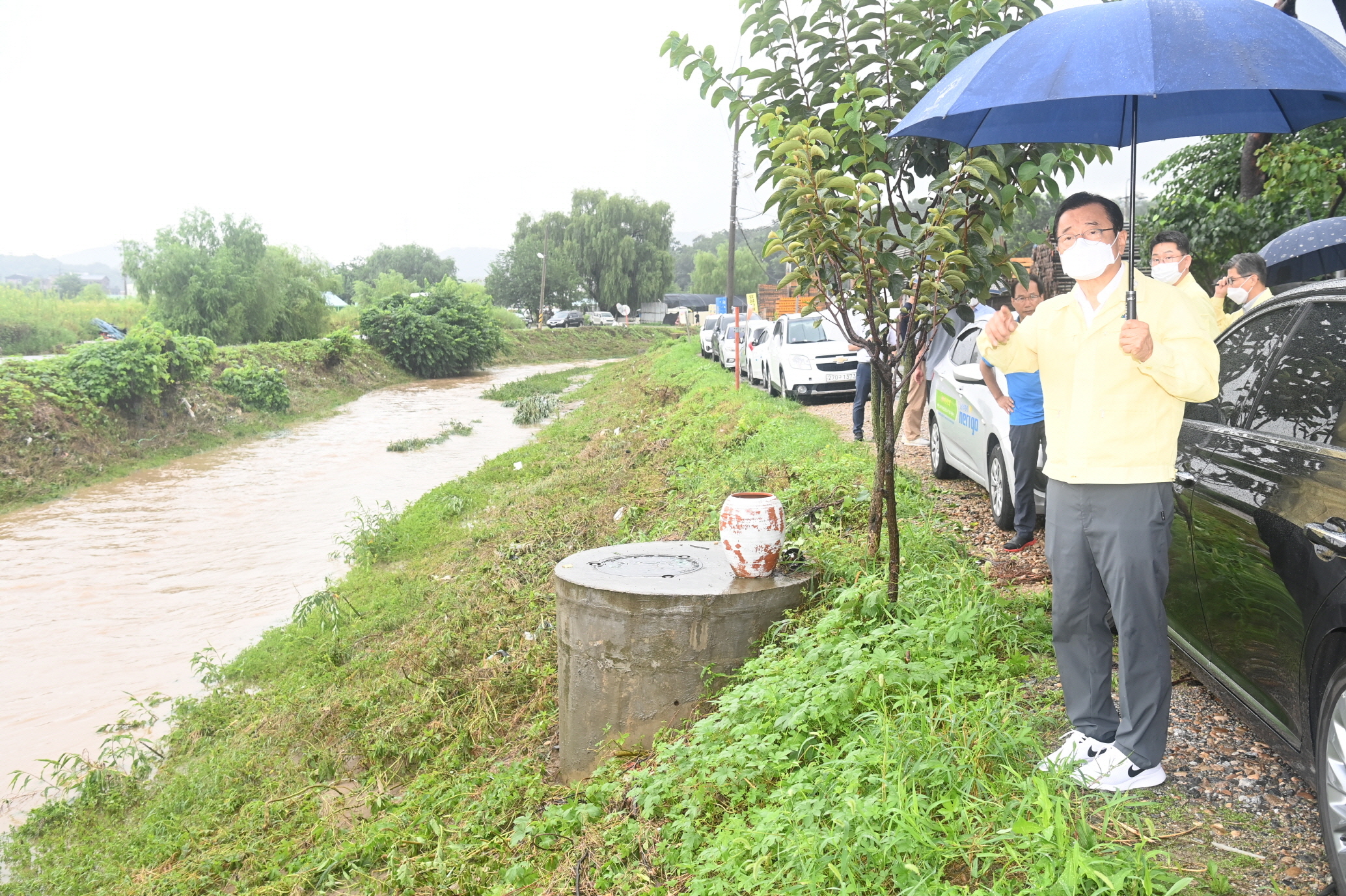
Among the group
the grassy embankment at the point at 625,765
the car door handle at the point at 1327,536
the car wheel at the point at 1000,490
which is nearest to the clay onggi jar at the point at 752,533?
the grassy embankment at the point at 625,765

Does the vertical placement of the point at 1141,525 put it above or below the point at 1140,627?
above

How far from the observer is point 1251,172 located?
13203 millimetres

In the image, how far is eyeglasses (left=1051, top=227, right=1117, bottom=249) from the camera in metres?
2.96

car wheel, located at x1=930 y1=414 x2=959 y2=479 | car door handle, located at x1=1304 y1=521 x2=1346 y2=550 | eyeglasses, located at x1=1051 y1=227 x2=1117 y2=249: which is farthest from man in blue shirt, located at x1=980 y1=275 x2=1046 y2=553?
car door handle, located at x1=1304 y1=521 x2=1346 y2=550

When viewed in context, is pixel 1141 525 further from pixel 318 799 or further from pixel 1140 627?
pixel 318 799

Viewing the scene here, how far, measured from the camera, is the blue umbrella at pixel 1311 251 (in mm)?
6594

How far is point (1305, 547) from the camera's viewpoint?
8.48ft

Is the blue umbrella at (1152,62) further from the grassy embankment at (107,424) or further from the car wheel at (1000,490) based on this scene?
the grassy embankment at (107,424)

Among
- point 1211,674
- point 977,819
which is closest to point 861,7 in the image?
point 1211,674

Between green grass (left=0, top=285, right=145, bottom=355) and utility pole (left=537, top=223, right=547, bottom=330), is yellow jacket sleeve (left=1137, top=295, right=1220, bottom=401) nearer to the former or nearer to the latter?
green grass (left=0, top=285, right=145, bottom=355)

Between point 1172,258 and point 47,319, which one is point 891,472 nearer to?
point 1172,258

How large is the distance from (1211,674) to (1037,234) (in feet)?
9.63

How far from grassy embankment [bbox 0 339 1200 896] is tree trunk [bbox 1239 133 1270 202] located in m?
8.26

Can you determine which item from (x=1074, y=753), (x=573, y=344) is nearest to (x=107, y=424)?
(x=1074, y=753)
